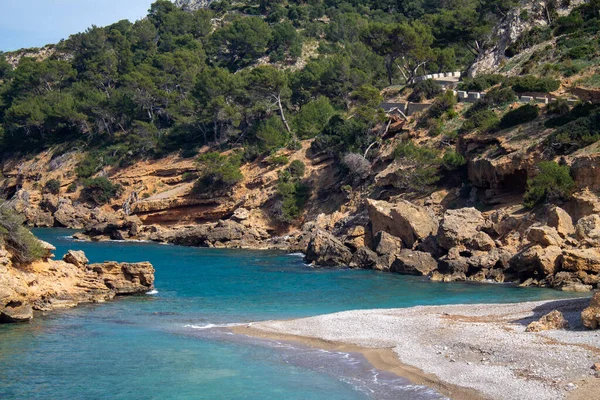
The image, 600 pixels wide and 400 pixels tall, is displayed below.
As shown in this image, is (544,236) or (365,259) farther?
(365,259)

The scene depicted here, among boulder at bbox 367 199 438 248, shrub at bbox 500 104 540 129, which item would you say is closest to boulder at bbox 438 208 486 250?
boulder at bbox 367 199 438 248

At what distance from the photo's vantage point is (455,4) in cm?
8788

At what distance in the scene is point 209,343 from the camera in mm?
22453

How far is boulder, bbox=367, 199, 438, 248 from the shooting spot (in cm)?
3912

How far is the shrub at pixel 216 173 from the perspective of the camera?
57.5 metres

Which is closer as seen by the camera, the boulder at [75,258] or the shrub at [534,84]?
the boulder at [75,258]

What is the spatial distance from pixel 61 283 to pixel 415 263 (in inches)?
659

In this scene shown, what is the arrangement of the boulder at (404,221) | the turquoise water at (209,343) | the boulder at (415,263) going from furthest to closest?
the boulder at (404,221)
the boulder at (415,263)
the turquoise water at (209,343)

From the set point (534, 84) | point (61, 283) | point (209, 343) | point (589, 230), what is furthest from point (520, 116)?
point (209, 343)

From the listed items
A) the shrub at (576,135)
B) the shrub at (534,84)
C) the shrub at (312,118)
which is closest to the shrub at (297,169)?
the shrub at (312,118)

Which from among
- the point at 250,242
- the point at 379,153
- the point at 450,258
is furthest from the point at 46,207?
the point at 450,258

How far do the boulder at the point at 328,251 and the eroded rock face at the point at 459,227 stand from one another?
5.79 m

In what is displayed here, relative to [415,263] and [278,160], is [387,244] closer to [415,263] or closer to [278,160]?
[415,263]

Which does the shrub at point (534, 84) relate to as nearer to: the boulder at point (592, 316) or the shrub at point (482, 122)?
the shrub at point (482, 122)
